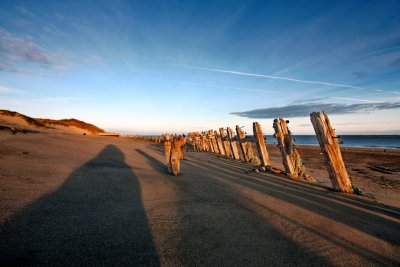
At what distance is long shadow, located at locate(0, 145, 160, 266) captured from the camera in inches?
64.7

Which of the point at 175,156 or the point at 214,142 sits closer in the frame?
the point at 175,156

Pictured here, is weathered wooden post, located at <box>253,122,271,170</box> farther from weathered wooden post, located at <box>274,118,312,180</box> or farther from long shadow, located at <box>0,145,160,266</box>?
long shadow, located at <box>0,145,160,266</box>

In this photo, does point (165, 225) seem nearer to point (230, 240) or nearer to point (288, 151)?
point (230, 240)

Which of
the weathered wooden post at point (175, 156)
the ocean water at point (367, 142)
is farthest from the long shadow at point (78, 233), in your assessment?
the ocean water at point (367, 142)

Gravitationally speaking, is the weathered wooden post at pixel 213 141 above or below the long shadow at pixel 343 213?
above

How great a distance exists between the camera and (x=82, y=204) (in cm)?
257

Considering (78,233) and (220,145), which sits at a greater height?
(220,145)

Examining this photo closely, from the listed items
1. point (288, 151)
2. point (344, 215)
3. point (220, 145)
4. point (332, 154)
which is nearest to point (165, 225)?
point (344, 215)

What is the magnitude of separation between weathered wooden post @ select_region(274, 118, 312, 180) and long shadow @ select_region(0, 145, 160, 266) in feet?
16.9

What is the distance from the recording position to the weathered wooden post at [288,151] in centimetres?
674

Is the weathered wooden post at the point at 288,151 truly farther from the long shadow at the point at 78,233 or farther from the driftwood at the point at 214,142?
the driftwood at the point at 214,142

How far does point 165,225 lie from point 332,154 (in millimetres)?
4554

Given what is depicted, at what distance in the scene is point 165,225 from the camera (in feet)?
7.91

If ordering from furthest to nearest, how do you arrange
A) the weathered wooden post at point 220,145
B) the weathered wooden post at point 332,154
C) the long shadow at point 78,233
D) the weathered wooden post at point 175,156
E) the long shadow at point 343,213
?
the weathered wooden post at point 220,145
the weathered wooden post at point 175,156
the weathered wooden post at point 332,154
the long shadow at point 343,213
the long shadow at point 78,233
